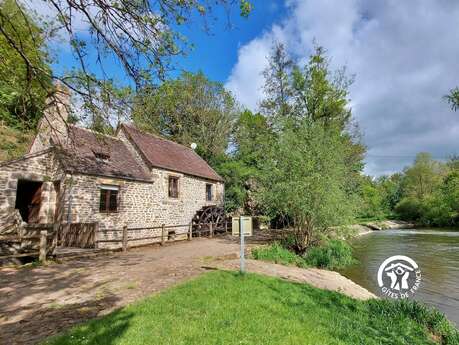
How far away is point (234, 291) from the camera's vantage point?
234 inches

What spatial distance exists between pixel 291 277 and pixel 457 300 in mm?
5192

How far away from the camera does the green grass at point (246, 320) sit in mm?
4047

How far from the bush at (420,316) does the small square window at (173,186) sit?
503 inches

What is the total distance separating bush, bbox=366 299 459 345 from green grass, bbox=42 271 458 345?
42 mm

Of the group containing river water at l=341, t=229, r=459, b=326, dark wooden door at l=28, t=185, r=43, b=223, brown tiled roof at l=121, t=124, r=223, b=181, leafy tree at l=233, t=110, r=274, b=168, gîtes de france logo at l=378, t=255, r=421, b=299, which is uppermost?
leafy tree at l=233, t=110, r=274, b=168

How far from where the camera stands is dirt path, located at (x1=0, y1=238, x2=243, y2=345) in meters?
4.68

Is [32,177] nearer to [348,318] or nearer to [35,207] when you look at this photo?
[35,207]

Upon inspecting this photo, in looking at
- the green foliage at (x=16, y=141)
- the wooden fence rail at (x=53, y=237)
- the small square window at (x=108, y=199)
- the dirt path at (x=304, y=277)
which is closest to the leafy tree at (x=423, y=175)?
the dirt path at (x=304, y=277)

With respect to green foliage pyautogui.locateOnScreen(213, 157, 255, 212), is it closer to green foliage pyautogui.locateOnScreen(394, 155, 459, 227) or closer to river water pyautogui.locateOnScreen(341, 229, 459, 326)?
river water pyautogui.locateOnScreen(341, 229, 459, 326)

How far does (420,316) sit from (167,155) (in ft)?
52.0

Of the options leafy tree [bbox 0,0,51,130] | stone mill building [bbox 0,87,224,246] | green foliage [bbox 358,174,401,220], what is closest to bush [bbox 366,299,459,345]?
leafy tree [bbox 0,0,51,130]

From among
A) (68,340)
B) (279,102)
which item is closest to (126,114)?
(68,340)

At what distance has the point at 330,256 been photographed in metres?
13.3

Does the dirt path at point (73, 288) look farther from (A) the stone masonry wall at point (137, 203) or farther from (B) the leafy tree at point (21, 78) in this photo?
(A) the stone masonry wall at point (137, 203)
